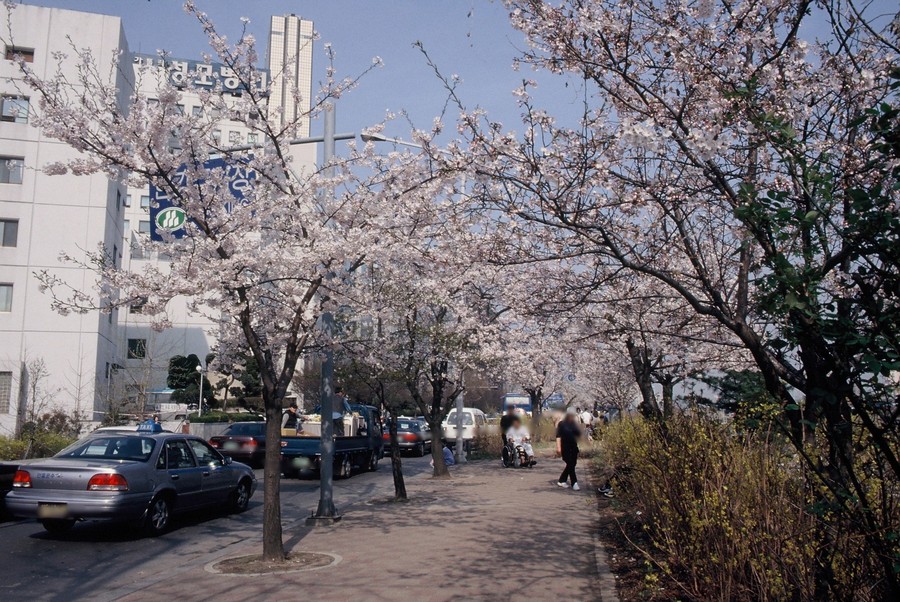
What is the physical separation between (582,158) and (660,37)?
1176 mm

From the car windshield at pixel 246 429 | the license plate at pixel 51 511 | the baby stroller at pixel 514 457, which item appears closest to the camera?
the license plate at pixel 51 511

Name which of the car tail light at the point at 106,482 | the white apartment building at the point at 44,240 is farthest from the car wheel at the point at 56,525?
the white apartment building at the point at 44,240

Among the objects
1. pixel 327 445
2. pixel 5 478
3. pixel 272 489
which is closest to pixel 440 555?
pixel 272 489

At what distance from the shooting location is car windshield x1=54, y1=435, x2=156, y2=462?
11.4 m

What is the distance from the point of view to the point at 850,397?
4.32 metres

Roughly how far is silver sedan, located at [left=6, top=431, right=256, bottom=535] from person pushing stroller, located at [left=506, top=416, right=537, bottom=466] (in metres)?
12.4

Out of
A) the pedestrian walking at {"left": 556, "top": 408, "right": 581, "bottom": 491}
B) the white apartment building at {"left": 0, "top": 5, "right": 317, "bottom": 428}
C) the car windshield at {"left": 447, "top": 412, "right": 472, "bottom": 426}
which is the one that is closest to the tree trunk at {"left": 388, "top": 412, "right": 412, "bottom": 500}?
the pedestrian walking at {"left": 556, "top": 408, "right": 581, "bottom": 491}

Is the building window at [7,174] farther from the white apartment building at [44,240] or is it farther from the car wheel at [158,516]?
the car wheel at [158,516]

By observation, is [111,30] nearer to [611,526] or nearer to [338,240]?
[338,240]

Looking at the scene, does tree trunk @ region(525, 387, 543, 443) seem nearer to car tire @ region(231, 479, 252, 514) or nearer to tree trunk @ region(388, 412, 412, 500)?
tree trunk @ region(388, 412, 412, 500)

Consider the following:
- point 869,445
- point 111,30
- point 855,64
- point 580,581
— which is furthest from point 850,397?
point 111,30

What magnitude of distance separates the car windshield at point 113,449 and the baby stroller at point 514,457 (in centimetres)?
1417

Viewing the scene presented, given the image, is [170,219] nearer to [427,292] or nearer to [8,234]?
[427,292]

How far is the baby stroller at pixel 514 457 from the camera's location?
79.2ft
